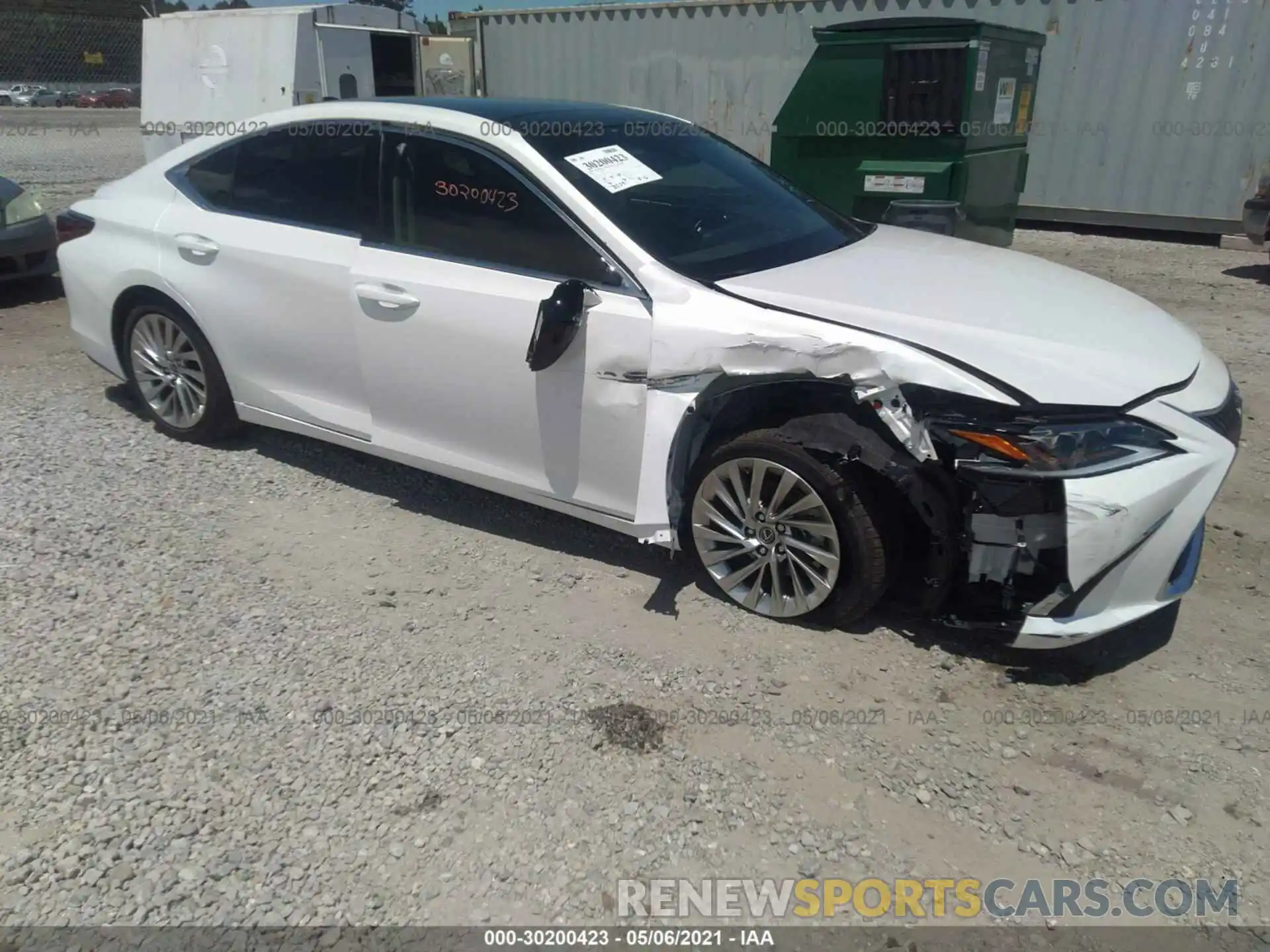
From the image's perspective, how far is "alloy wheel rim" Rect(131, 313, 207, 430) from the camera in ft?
14.8

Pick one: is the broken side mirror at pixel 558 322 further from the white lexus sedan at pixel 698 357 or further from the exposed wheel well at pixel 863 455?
the exposed wheel well at pixel 863 455

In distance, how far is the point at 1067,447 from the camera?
2.70 m

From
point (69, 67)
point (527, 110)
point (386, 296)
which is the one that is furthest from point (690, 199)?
point (69, 67)

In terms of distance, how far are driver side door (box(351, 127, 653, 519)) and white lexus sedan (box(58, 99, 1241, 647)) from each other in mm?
11

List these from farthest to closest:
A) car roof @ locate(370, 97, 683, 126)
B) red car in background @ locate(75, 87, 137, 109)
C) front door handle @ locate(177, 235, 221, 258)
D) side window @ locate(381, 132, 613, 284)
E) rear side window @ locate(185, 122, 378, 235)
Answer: red car in background @ locate(75, 87, 137, 109) → front door handle @ locate(177, 235, 221, 258) → rear side window @ locate(185, 122, 378, 235) → car roof @ locate(370, 97, 683, 126) → side window @ locate(381, 132, 613, 284)

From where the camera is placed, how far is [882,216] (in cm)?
671

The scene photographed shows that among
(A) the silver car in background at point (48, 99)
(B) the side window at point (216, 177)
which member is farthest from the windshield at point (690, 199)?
(A) the silver car in background at point (48, 99)

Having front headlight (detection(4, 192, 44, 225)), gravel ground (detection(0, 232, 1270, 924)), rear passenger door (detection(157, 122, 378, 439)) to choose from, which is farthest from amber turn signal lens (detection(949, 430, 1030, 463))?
front headlight (detection(4, 192, 44, 225))

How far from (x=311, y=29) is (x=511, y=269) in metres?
9.13

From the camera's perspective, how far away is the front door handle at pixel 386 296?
3.60 metres

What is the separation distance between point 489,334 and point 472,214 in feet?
1.60

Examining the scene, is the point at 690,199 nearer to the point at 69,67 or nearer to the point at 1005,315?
the point at 1005,315

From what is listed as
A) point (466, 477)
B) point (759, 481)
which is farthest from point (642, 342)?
point (466, 477)

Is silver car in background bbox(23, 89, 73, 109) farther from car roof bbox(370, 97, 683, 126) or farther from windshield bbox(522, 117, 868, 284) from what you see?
windshield bbox(522, 117, 868, 284)
